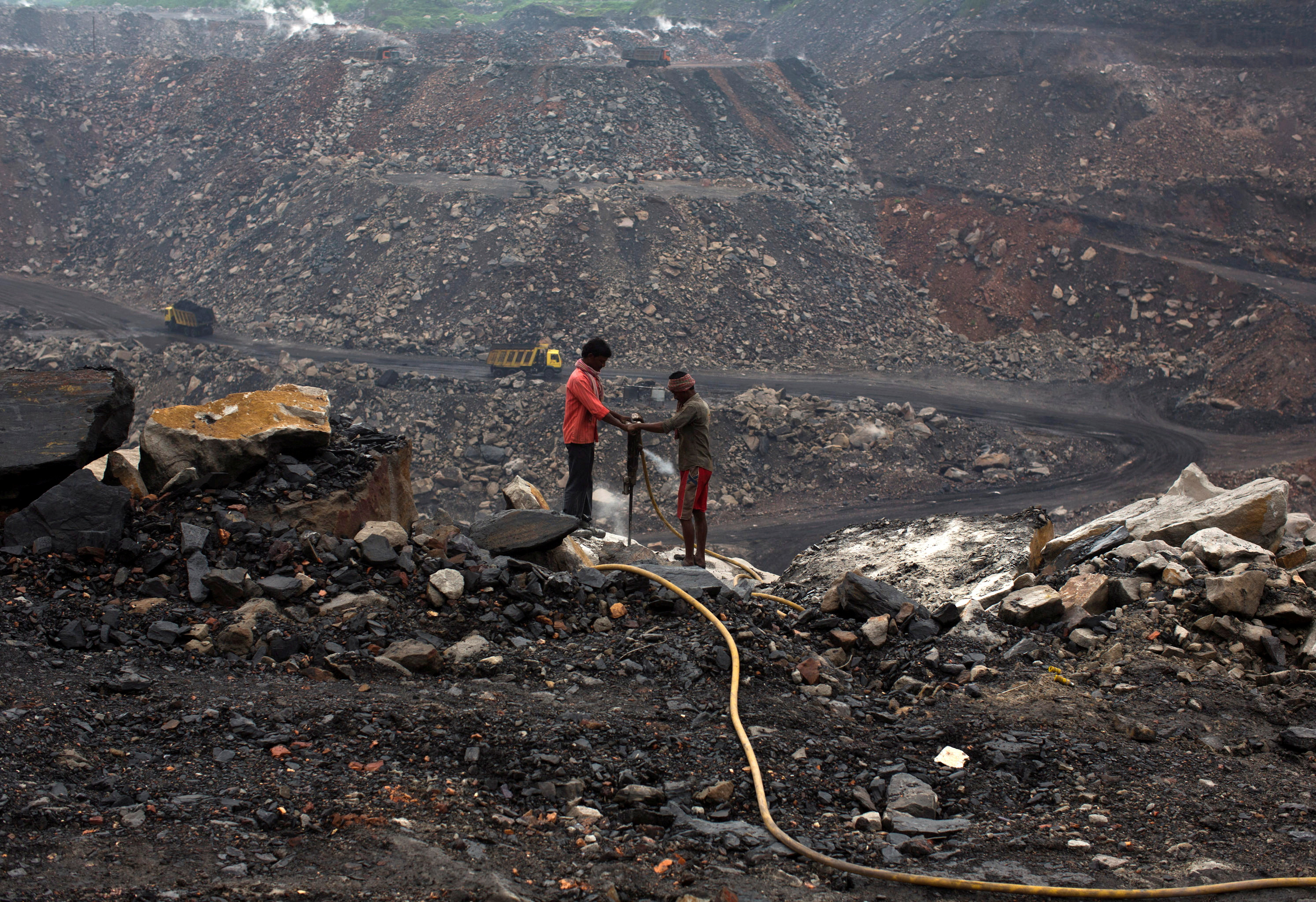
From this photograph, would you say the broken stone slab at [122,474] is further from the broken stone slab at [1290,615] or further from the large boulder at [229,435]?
the broken stone slab at [1290,615]

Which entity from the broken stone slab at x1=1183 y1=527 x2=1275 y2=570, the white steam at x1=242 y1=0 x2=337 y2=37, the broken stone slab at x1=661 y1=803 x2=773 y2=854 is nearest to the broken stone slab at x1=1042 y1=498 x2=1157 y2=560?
the broken stone slab at x1=1183 y1=527 x2=1275 y2=570

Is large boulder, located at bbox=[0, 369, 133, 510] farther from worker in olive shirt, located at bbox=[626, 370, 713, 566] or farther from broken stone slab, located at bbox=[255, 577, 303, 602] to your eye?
worker in olive shirt, located at bbox=[626, 370, 713, 566]

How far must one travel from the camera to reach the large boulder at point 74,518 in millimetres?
4605

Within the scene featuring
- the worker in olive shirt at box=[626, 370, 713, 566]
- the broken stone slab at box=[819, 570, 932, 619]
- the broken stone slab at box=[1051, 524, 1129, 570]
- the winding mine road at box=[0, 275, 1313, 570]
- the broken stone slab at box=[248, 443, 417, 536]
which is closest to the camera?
the broken stone slab at box=[248, 443, 417, 536]

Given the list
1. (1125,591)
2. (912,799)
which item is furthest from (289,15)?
(912,799)

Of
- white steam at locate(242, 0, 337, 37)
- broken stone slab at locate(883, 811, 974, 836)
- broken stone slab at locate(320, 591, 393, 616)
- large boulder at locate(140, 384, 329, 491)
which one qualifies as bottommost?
broken stone slab at locate(883, 811, 974, 836)

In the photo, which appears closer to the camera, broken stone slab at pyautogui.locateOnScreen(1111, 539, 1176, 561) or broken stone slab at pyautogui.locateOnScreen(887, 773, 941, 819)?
broken stone slab at pyautogui.locateOnScreen(887, 773, 941, 819)

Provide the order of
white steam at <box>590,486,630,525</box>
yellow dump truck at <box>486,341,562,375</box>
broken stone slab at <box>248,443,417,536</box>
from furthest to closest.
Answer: yellow dump truck at <box>486,341,562,375</box>
white steam at <box>590,486,630,525</box>
broken stone slab at <box>248,443,417,536</box>

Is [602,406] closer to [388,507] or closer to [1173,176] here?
[388,507]

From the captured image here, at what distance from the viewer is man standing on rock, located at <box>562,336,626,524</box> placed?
6484 mm

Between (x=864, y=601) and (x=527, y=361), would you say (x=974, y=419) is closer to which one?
(x=527, y=361)

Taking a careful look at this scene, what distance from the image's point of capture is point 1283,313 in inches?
758

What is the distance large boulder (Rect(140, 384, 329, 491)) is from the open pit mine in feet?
0.10

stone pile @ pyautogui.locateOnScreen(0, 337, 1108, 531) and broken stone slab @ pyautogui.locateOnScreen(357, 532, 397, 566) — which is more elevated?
broken stone slab @ pyautogui.locateOnScreen(357, 532, 397, 566)
